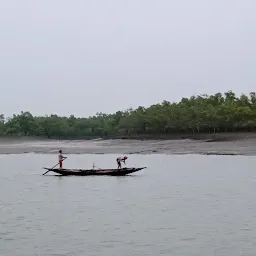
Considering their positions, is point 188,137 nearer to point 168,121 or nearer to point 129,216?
point 168,121

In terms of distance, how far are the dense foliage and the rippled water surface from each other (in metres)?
59.3

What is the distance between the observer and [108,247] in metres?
17.9

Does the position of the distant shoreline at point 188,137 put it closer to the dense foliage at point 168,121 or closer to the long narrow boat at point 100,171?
the dense foliage at point 168,121

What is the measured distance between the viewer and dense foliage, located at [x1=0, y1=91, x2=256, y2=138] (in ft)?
322

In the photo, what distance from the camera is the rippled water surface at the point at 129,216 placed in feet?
58.7

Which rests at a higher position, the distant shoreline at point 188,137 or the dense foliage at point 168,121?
the dense foliage at point 168,121

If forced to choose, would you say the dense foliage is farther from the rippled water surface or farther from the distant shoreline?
the rippled water surface


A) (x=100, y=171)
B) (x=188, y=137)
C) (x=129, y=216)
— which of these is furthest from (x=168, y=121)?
(x=129, y=216)

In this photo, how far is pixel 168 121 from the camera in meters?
109

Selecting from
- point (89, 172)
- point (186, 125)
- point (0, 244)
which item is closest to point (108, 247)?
point (0, 244)

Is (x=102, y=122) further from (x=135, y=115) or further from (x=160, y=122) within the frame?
(x=160, y=122)

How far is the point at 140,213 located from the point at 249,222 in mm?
4838

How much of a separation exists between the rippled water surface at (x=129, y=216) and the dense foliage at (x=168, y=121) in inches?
2336

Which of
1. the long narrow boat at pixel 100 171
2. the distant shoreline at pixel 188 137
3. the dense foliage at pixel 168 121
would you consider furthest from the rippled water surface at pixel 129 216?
the dense foliage at pixel 168 121
